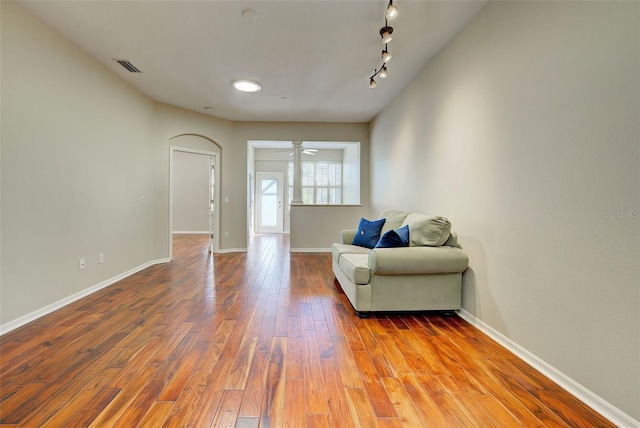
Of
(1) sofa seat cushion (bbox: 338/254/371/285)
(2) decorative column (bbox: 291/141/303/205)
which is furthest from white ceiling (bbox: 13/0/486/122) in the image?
(1) sofa seat cushion (bbox: 338/254/371/285)

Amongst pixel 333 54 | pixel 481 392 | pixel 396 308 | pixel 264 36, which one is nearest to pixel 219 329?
pixel 396 308

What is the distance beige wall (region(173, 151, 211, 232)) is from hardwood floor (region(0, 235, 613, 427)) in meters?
5.79

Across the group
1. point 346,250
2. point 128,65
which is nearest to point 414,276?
point 346,250

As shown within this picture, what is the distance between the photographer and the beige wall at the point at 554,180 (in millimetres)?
1249

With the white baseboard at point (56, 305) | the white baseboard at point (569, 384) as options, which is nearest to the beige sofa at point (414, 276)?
the white baseboard at point (569, 384)

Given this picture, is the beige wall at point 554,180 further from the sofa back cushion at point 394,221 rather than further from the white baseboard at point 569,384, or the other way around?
the sofa back cushion at point 394,221

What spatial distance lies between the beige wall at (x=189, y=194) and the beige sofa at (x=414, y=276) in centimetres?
707

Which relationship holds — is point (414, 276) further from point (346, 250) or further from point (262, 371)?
point (262, 371)

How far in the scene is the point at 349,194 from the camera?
791 cm

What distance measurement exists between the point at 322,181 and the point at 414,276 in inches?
268

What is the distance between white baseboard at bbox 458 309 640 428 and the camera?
1.24 metres

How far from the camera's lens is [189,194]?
831 centimetres

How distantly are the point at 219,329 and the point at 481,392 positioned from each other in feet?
6.02

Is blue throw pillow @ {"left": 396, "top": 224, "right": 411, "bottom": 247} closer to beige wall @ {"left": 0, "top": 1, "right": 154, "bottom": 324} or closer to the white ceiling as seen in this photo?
the white ceiling
